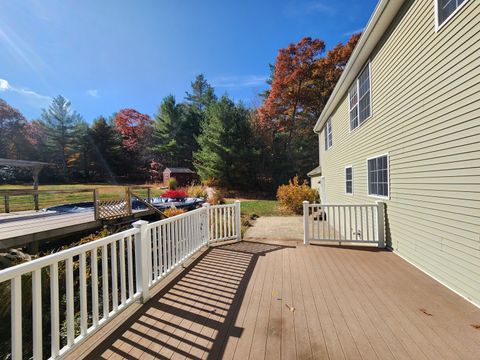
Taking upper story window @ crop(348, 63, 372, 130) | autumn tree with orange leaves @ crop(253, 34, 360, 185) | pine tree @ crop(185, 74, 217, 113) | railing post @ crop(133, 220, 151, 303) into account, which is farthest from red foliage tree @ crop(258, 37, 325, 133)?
railing post @ crop(133, 220, 151, 303)

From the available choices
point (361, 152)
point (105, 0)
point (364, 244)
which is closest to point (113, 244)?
point (364, 244)

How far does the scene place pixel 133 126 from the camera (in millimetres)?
33438

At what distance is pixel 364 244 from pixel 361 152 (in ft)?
7.90

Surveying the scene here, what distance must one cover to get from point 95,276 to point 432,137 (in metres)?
4.48

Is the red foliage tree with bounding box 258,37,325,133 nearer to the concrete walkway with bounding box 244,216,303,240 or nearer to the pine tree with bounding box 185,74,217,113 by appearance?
the pine tree with bounding box 185,74,217,113

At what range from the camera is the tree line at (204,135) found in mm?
20078

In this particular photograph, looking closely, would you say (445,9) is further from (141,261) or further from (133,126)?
(133,126)

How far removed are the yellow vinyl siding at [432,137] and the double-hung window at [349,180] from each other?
214 centimetres

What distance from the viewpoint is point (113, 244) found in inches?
94.5

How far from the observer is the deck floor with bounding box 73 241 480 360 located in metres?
1.91

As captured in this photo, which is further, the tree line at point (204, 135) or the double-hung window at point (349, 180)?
the tree line at point (204, 135)

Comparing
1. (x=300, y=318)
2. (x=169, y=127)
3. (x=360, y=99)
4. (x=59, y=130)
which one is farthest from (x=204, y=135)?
(x=300, y=318)

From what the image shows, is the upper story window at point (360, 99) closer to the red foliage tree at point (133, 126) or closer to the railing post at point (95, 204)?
the railing post at point (95, 204)

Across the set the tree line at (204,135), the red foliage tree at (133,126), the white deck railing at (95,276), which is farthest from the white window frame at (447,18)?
the red foliage tree at (133,126)
